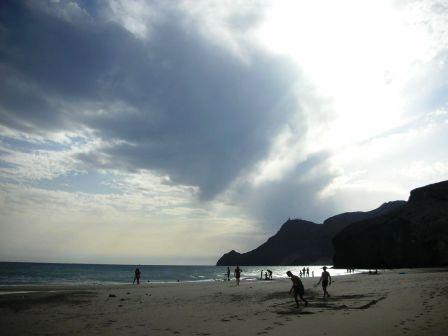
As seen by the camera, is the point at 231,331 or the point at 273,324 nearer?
the point at 231,331

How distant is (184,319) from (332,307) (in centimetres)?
666

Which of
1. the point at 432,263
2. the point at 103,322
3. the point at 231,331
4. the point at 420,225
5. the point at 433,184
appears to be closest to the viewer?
the point at 231,331

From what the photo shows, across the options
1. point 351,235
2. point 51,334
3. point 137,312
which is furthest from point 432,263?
point 51,334

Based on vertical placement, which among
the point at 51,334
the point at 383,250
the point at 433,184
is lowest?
the point at 51,334

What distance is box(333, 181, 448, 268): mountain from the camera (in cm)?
8994

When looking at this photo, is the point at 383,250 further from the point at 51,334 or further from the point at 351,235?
the point at 51,334

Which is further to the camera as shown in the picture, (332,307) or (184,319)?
(332,307)

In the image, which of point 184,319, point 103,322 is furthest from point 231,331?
point 103,322

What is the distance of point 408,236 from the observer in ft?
324

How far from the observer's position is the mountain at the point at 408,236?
89938 mm

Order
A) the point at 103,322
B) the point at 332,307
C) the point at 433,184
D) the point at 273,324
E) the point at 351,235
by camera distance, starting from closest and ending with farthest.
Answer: the point at 273,324 < the point at 103,322 < the point at 332,307 < the point at 433,184 < the point at 351,235

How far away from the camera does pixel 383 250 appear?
4301 inches

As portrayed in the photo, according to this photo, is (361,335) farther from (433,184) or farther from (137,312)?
(433,184)

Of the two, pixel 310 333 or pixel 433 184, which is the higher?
pixel 433 184
